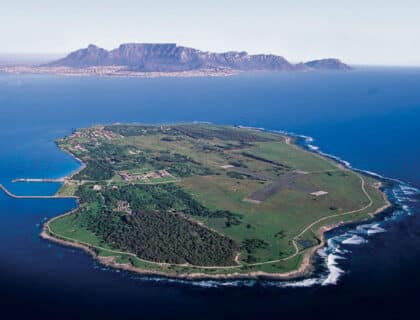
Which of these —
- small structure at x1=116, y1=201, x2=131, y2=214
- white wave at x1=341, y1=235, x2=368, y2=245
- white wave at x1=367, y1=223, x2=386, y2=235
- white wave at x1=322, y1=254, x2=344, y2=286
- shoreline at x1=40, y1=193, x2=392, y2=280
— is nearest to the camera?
white wave at x1=322, y1=254, x2=344, y2=286

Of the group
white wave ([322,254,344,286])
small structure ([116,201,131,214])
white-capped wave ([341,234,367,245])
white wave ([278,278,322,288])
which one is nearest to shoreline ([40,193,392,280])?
white wave ([278,278,322,288])

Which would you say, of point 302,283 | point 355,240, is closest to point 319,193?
point 355,240

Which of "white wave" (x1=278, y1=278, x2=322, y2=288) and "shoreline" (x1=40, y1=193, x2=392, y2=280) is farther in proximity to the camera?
"shoreline" (x1=40, y1=193, x2=392, y2=280)

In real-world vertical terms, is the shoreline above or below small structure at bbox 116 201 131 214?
below

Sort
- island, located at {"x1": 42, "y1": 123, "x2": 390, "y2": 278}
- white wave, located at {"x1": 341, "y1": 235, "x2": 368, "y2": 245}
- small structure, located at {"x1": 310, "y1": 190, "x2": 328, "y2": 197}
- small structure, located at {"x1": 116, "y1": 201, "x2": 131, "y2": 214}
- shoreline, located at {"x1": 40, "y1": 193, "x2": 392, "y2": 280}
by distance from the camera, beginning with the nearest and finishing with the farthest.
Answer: shoreline, located at {"x1": 40, "y1": 193, "x2": 392, "y2": 280}, island, located at {"x1": 42, "y1": 123, "x2": 390, "y2": 278}, white wave, located at {"x1": 341, "y1": 235, "x2": 368, "y2": 245}, small structure, located at {"x1": 116, "y1": 201, "x2": 131, "y2": 214}, small structure, located at {"x1": 310, "y1": 190, "x2": 328, "y2": 197}

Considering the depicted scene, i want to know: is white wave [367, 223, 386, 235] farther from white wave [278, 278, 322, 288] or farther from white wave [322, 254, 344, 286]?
white wave [278, 278, 322, 288]

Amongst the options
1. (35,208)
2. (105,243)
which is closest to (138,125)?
(35,208)

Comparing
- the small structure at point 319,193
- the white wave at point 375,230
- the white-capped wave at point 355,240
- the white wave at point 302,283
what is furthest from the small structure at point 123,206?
the white wave at point 375,230

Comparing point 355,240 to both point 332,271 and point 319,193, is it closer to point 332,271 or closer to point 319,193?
point 332,271

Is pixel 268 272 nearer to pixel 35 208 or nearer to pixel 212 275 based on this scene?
pixel 212 275
